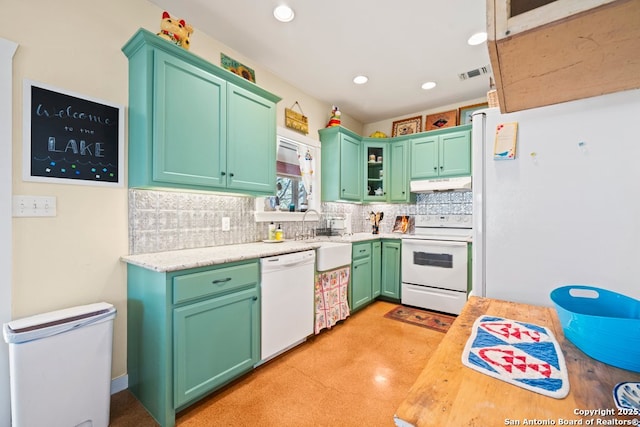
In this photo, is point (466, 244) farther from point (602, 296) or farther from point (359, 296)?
point (602, 296)

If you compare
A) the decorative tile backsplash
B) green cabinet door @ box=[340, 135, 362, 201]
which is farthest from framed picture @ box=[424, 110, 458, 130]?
the decorative tile backsplash

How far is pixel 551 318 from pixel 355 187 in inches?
119

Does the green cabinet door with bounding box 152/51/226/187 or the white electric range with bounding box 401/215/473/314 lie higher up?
the green cabinet door with bounding box 152/51/226/187

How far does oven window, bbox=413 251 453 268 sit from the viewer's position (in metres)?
3.14

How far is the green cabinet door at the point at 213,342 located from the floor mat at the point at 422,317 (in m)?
1.81

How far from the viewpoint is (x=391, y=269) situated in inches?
141

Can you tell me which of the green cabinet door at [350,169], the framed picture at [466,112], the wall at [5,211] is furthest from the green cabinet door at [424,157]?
the wall at [5,211]

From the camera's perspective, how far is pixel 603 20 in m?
0.52

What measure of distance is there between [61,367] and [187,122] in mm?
1528

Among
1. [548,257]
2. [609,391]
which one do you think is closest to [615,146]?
[548,257]

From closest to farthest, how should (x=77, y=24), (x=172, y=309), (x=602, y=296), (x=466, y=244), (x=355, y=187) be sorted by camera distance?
(x=602, y=296) < (x=172, y=309) < (x=77, y=24) < (x=466, y=244) < (x=355, y=187)

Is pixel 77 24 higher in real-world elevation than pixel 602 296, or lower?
higher

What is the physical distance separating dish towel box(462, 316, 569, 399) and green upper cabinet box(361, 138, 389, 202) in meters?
3.21

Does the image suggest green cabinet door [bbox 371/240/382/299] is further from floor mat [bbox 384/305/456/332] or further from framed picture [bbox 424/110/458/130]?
framed picture [bbox 424/110/458/130]
